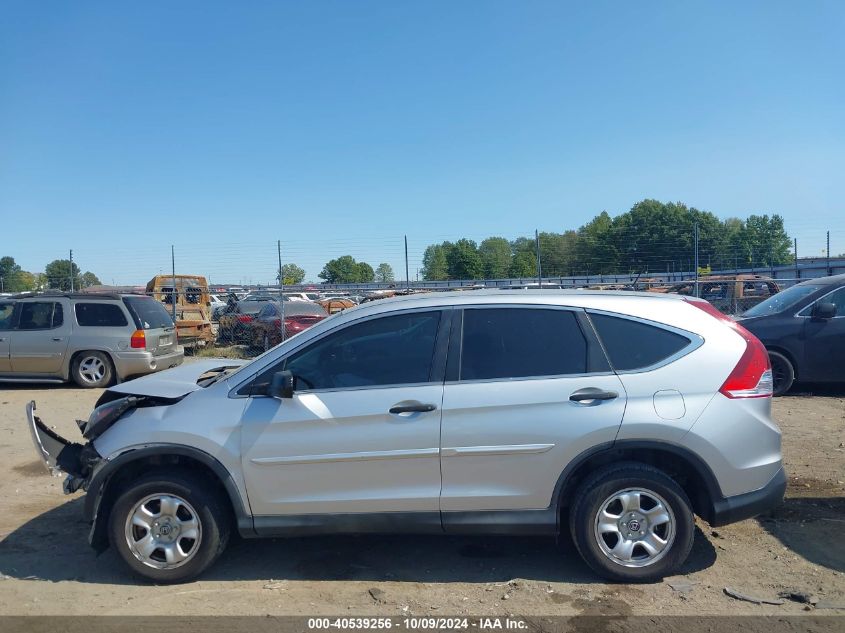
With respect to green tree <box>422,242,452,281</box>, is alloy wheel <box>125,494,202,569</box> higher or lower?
lower

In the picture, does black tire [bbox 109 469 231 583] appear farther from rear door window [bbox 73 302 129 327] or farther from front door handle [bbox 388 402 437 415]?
rear door window [bbox 73 302 129 327]

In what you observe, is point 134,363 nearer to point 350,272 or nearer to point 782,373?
point 782,373

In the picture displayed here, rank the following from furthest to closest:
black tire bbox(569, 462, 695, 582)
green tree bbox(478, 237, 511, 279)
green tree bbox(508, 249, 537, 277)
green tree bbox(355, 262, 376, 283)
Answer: green tree bbox(355, 262, 376, 283) → green tree bbox(478, 237, 511, 279) → green tree bbox(508, 249, 537, 277) → black tire bbox(569, 462, 695, 582)

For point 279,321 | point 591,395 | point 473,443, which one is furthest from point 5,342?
point 591,395

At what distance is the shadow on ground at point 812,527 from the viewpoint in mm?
4543

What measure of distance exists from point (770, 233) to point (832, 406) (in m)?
18.1

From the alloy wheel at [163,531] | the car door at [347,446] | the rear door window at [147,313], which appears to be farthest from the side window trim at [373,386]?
the rear door window at [147,313]

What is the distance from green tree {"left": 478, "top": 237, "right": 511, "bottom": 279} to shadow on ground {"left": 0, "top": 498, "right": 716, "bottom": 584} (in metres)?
17.8

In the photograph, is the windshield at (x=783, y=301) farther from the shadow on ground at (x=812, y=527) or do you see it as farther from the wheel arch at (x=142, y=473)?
the wheel arch at (x=142, y=473)

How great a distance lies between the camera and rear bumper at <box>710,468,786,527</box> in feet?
13.5

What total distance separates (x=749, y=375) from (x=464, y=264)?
18843mm

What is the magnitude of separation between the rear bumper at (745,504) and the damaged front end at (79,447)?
3715mm

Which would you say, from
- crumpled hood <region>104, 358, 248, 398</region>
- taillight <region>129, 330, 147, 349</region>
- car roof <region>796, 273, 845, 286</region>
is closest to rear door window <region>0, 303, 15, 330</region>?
taillight <region>129, 330, 147, 349</region>

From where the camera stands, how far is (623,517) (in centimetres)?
409
